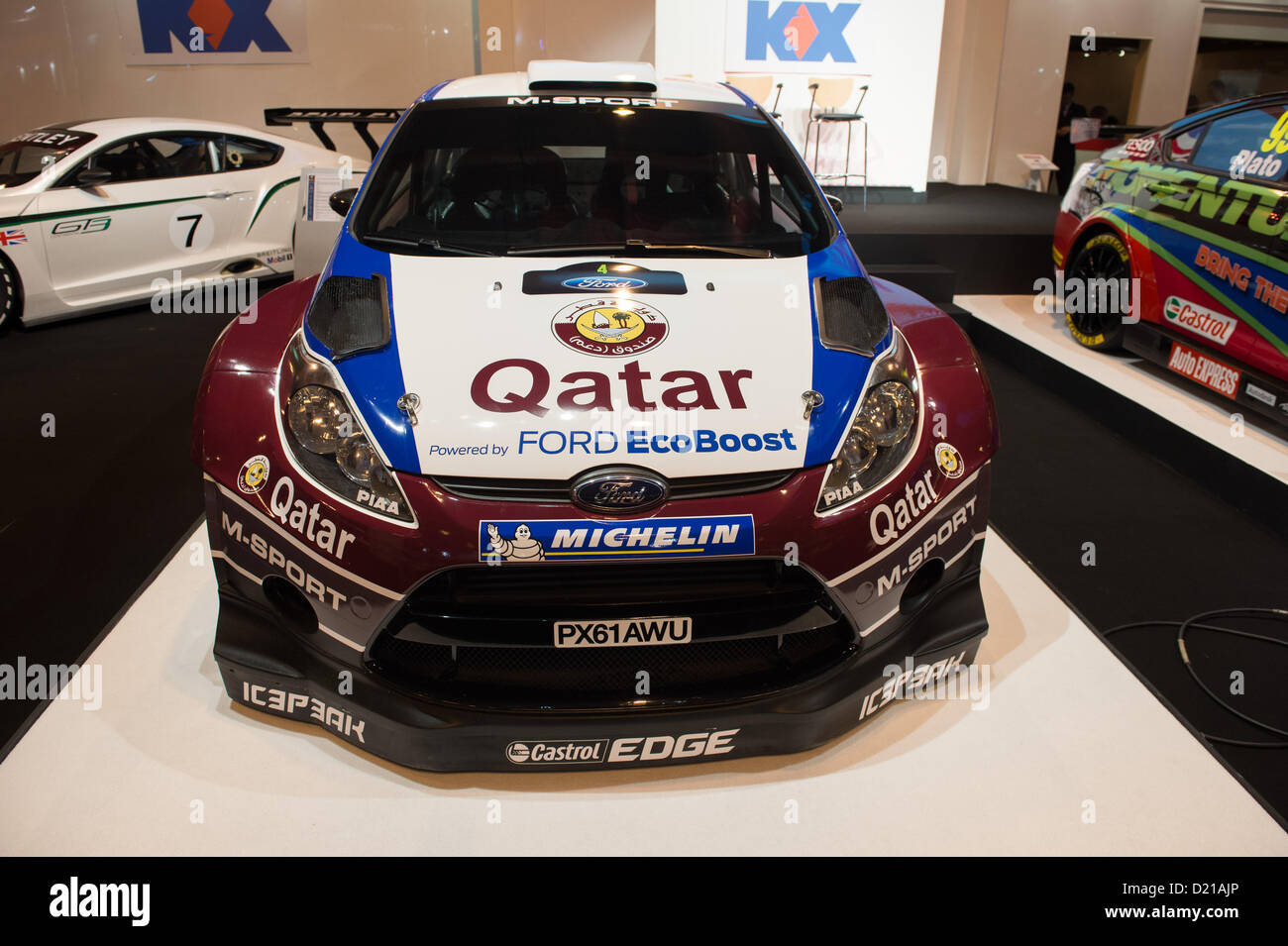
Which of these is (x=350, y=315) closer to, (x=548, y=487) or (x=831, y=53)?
(x=548, y=487)

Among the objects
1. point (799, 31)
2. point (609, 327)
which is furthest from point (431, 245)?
point (799, 31)

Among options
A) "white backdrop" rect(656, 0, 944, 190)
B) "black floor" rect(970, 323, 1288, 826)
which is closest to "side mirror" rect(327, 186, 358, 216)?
"black floor" rect(970, 323, 1288, 826)

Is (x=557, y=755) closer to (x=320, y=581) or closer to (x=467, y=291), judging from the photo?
(x=320, y=581)

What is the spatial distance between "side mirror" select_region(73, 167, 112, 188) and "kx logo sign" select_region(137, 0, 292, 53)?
4513 millimetres

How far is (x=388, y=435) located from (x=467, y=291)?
1.52ft

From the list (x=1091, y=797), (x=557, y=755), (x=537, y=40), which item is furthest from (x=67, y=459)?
(x=537, y=40)

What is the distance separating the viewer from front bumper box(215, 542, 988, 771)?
5.40 ft

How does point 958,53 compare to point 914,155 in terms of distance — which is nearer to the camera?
point 914,155

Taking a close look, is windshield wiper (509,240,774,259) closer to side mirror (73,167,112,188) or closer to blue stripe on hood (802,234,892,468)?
blue stripe on hood (802,234,892,468)

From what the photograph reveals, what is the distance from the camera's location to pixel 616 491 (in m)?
1.57

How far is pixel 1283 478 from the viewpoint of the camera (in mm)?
3002

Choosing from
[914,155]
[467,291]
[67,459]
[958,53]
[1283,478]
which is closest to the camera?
[467,291]

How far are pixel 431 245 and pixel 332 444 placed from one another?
69 cm

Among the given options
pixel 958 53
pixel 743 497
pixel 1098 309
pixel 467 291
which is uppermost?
pixel 958 53
